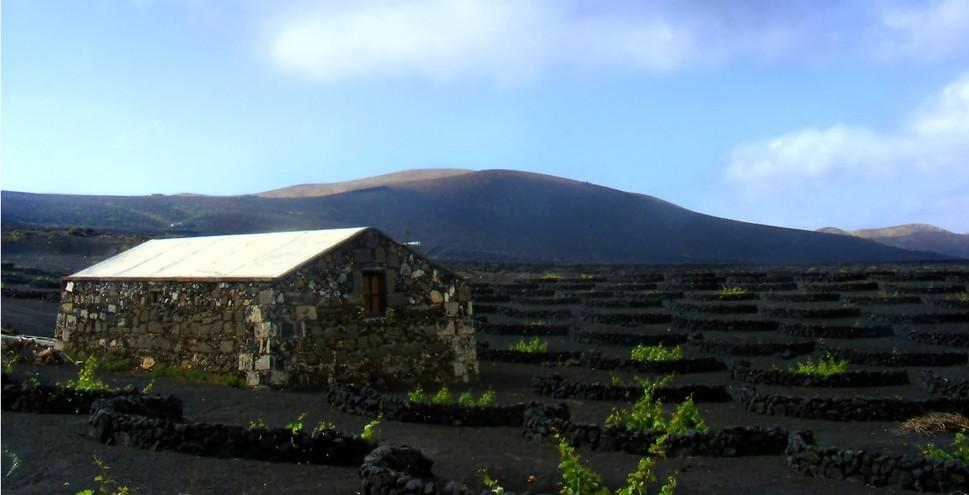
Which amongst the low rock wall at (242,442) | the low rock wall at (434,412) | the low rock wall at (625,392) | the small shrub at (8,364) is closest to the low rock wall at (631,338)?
the low rock wall at (625,392)

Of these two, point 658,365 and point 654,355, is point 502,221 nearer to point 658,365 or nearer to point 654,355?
point 654,355

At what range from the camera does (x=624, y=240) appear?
138375 mm

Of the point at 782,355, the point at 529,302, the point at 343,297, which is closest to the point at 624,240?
the point at 529,302

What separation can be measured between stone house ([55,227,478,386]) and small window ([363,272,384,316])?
0.02 meters

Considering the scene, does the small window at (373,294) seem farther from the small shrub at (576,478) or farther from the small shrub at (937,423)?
the small shrub at (576,478)

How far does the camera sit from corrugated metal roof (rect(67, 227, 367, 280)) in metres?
20.5

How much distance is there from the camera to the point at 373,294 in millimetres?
21016

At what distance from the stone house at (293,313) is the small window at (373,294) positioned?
2 centimetres

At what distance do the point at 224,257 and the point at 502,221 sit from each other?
12649 centimetres

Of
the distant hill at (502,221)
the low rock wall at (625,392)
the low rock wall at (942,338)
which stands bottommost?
the low rock wall at (625,392)

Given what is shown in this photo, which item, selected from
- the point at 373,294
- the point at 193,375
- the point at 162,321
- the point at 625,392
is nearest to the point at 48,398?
the point at 193,375

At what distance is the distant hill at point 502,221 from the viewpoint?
117 meters

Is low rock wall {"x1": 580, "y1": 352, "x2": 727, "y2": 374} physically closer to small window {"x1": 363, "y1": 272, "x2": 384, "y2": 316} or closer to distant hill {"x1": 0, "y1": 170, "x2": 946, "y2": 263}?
small window {"x1": 363, "y1": 272, "x2": 384, "y2": 316}

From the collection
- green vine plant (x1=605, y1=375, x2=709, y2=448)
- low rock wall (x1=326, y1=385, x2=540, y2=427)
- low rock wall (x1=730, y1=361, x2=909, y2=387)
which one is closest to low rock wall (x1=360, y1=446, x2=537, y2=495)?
green vine plant (x1=605, y1=375, x2=709, y2=448)
